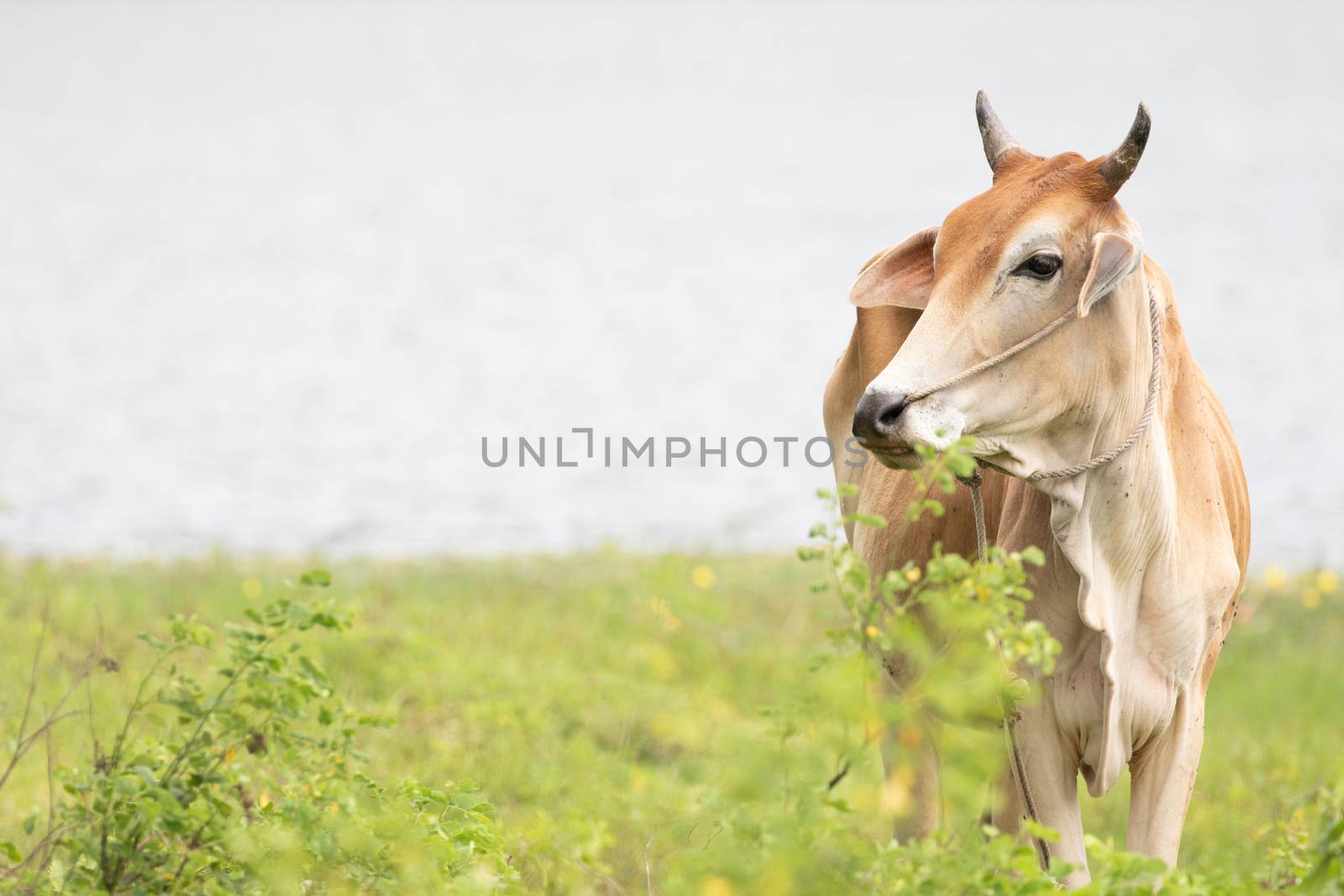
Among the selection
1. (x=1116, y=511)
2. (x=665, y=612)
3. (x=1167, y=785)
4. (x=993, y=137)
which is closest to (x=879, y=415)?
(x=1116, y=511)

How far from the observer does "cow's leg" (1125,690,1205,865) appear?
338 centimetres

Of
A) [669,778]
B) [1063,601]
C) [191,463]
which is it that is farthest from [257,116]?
[1063,601]

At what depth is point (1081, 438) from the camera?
320cm

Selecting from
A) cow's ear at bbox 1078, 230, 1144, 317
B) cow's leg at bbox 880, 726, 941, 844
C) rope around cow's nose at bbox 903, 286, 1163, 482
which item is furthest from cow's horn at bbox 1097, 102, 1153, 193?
cow's leg at bbox 880, 726, 941, 844

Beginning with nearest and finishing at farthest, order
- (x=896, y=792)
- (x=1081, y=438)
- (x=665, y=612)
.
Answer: (x=896, y=792) → (x=1081, y=438) → (x=665, y=612)

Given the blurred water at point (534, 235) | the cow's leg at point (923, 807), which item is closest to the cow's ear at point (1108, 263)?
the cow's leg at point (923, 807)

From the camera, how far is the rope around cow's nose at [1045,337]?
119 inches

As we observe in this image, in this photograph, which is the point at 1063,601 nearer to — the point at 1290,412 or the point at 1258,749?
the point at 1258,749

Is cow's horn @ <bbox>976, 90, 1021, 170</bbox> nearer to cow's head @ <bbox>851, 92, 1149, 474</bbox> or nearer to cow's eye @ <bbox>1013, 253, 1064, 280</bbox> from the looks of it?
cow's head @ <bbox>851, 92, 1149, 474</bbox>

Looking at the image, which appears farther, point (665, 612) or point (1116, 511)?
point (665, 612)

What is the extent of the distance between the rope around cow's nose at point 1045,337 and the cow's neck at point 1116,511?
0.05ft

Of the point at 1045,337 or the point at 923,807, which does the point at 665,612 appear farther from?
the point at 1045,337

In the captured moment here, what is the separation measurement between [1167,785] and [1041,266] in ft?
3.96

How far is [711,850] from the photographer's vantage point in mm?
2342
